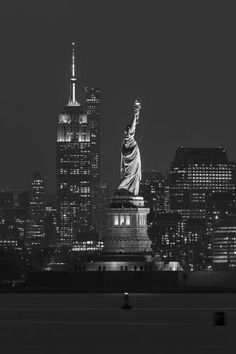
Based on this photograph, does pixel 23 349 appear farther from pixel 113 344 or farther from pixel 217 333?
pixel 217 333

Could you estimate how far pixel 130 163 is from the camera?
506ft

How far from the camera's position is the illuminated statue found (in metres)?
154

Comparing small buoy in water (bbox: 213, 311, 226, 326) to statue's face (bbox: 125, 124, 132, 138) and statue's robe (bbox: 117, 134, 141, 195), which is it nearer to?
statue's face (bbox: 125, 124, 132, 138)

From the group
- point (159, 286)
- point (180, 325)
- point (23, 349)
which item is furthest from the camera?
point (159, 286)

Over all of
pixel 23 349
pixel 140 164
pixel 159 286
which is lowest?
pixel 23 349

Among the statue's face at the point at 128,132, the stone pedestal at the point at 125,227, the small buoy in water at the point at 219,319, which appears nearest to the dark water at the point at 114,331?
the small buoy in water at the point at 219,319

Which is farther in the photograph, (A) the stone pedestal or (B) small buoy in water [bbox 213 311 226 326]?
(A) the stone pedestal

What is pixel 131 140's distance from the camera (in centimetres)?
15400

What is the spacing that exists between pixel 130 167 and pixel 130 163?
1.18ft

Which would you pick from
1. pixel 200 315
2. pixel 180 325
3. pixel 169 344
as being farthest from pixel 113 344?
pixel 200 315

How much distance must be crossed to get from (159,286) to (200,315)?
66492 millimetres

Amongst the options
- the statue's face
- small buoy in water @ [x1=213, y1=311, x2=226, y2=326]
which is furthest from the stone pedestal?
small buoy in water @ [x1=213, y1=311, x2=226, y2=326]

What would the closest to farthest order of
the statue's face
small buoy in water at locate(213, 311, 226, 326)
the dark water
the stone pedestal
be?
1. the dark water
2. small buoy in water at locate(213, 311, 226, 326)
3. the statue's face
4. the stone pedestal

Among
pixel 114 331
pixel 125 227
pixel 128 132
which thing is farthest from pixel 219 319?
pixel 128 132
